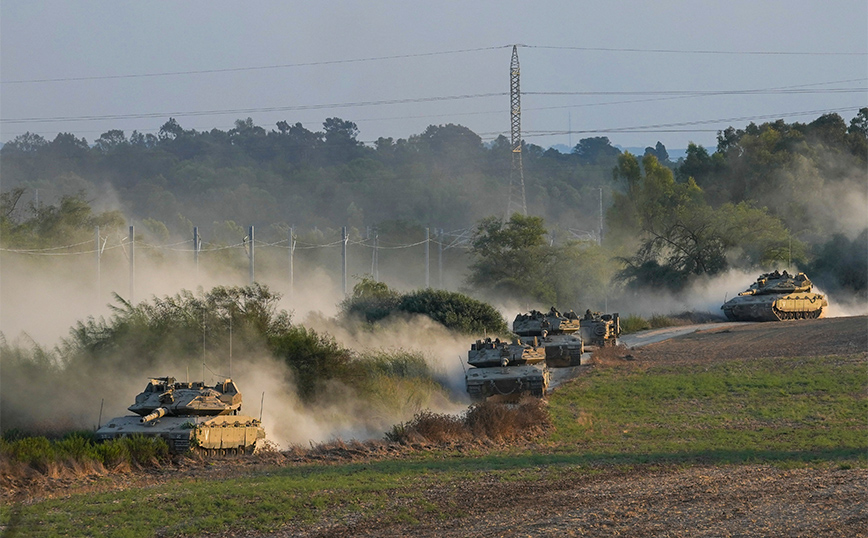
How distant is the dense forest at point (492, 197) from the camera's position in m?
60.0

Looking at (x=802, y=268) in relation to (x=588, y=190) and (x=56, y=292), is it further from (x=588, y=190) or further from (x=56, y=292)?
(x=588, y=190)

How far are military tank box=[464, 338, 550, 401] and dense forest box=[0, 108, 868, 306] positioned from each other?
28126 millimetres

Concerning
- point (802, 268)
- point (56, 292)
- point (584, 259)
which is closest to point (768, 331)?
point (584, 259)

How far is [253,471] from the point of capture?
659 inches

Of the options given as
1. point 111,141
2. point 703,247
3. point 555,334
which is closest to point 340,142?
point 111,141

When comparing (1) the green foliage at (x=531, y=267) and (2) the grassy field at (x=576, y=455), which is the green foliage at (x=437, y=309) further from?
(1) the green foliage at (x=531, y=267)

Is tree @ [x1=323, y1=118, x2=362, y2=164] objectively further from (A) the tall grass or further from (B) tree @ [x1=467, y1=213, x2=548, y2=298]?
(A) the tall grass

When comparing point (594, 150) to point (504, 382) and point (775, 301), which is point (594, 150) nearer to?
point (775, 301)

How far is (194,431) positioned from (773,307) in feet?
120

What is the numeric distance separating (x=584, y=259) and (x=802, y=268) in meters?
13.4

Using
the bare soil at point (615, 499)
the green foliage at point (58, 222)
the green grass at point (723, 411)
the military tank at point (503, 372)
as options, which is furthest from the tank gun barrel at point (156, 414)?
the green foliage at point (58, 222)

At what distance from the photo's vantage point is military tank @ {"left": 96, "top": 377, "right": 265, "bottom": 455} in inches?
698

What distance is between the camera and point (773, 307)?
1933 inches

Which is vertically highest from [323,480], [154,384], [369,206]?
[369,206]
